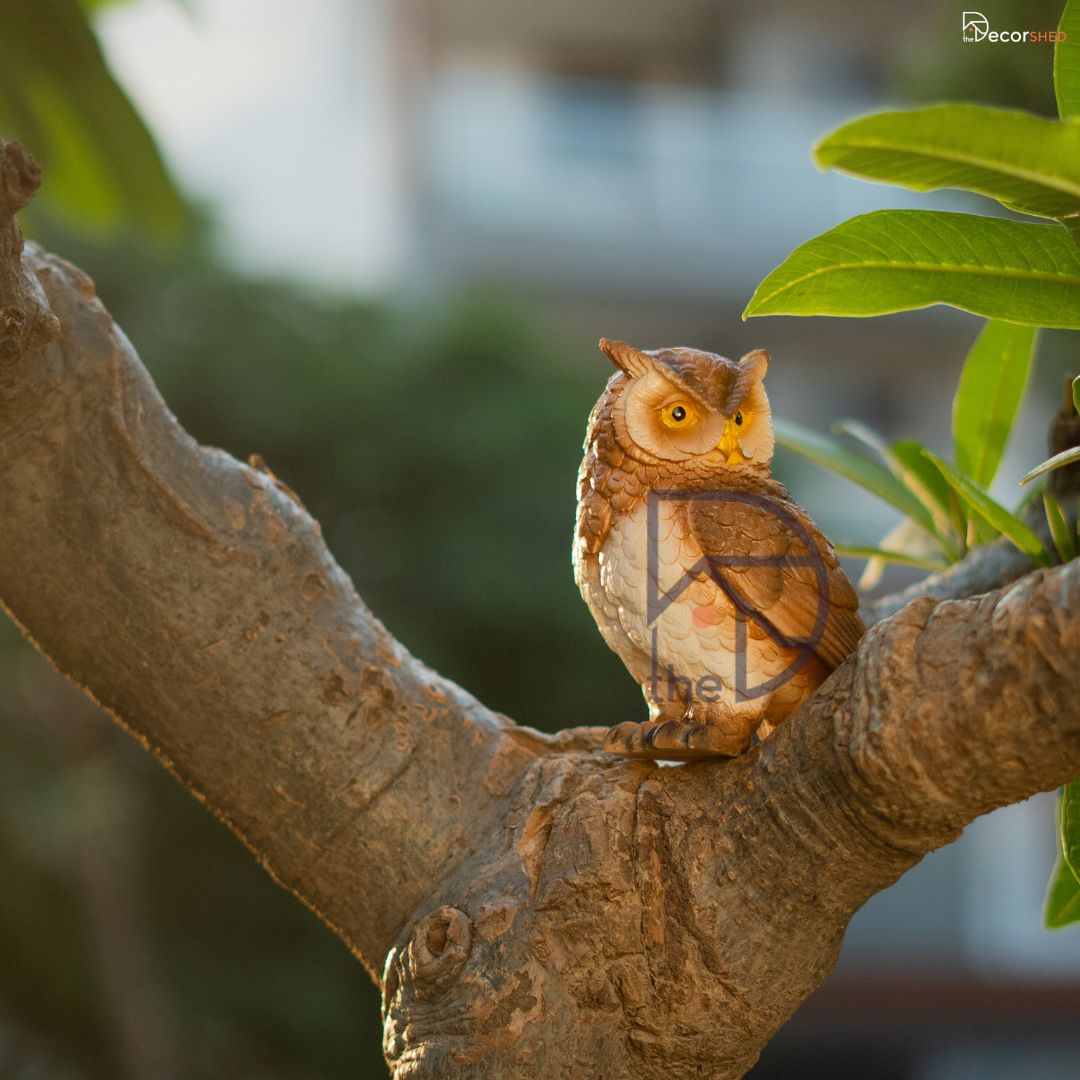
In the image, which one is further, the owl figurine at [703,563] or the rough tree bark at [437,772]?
the owl figurine at [703,563]

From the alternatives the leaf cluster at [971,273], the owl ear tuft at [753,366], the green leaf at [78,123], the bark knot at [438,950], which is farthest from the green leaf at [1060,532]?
the green leaf at [78,123]

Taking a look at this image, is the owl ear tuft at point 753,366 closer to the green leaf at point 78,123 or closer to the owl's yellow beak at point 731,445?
the owl's yellow beak at point 731,445

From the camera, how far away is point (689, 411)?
3.65 feet

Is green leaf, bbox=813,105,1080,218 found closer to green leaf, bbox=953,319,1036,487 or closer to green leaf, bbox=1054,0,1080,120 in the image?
green leaf, bbox=1054,0,1080,120

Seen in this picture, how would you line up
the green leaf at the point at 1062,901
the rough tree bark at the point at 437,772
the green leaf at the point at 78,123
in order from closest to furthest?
the rough tree bark at the point at 437,772 < the green leaf at the point at 1062,901 < the green leaf at the point at 78,123

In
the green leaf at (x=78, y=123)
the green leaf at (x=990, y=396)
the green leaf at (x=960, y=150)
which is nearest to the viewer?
the green leaf at (x=960, y=150)

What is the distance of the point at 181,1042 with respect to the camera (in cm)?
420

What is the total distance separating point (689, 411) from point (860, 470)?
1.41ft

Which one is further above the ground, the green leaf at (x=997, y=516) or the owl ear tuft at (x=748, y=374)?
the owl ear tuft at (x=748, y=374)

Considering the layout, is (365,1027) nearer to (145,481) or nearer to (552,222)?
(145,481)

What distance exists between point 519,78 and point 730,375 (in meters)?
7.18

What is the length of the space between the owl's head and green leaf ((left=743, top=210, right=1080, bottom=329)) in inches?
4.9

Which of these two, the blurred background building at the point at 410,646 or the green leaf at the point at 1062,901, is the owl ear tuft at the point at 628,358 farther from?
the blurred background building at the point at 410,646

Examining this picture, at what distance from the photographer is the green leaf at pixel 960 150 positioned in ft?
Result: 2.60
